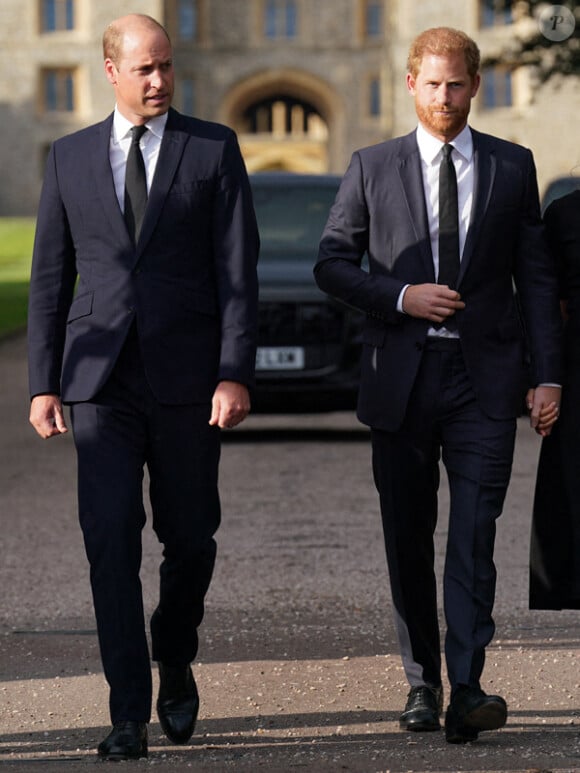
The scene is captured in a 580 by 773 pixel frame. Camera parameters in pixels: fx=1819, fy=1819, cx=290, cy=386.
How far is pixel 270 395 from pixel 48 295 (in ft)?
24.6

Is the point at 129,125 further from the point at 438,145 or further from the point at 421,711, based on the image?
the point at 421,711

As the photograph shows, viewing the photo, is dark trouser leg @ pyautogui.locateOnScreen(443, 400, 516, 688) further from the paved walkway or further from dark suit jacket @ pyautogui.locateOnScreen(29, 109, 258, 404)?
dark suit jacket @ pyautogui.locateOnScreen(29, 109, 258, 404)

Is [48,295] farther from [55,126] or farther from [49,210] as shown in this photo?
[55,126]

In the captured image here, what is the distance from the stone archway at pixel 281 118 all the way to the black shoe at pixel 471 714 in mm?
72754

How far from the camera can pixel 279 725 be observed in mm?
4980

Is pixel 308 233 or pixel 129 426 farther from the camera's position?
pixel 308 233

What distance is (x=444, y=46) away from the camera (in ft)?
16.1

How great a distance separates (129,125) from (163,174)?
0.19 m

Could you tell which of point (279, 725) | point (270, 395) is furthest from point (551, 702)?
point (270, 395)

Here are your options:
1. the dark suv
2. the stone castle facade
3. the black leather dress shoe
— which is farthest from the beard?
the stone castle facade

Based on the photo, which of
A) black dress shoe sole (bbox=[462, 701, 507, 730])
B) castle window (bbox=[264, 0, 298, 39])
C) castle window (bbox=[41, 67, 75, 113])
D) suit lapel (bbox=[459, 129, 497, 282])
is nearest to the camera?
black dress shoe sole (bbox=[462, 701, 507, 730])

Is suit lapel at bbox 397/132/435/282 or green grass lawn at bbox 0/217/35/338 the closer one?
suit lapel at bbox 397/132/435/282

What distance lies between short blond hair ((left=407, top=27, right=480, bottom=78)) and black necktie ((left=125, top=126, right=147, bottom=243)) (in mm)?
784

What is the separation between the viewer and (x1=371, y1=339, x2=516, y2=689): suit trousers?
16.2 ft
